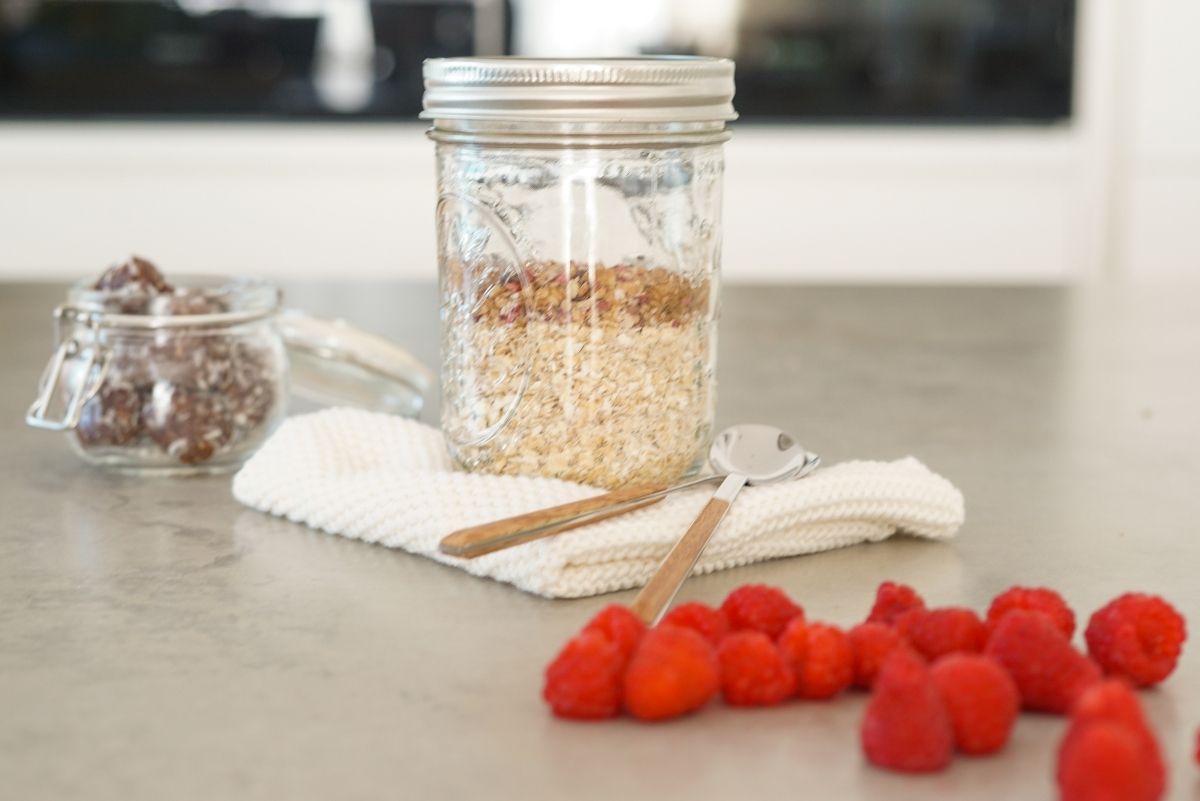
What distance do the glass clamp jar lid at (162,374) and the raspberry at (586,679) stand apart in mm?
428

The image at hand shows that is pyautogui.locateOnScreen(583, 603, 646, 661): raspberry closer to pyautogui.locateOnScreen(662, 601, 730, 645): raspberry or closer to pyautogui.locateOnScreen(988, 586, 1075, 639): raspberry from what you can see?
pyautogui.locateOnScreen(662, 601, 730, 645): raspberry

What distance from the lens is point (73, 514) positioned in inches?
32.2

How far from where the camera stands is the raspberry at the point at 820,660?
1.79 feet

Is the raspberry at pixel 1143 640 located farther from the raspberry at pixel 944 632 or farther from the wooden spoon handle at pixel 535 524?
the wooden spoon handle at pixel 535 524

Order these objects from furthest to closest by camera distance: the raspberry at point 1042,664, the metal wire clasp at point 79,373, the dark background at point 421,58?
the dark background at point 421,58, the metal wire clasp at point 79,373, the raspberry at point 1042,664

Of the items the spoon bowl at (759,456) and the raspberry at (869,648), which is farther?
the spoon bowl at (759,456)

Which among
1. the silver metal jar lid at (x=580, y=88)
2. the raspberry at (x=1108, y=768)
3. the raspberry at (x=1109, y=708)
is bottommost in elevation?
the raspberry at (x=1108, y=768)

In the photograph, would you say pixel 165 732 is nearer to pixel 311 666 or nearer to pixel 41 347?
pixel 311 666

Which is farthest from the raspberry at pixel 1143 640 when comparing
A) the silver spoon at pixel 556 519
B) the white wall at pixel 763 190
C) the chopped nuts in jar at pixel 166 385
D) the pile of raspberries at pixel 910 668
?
the white wall at pixel 763 190

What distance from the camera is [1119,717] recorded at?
1.47ft

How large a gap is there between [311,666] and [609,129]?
292mm

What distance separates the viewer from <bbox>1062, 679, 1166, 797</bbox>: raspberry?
1.45 ft

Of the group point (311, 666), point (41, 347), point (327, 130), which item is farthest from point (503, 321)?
point (327, 130)

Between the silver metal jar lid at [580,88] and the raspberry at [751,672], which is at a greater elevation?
the silver metal jar lid at [580,88]
